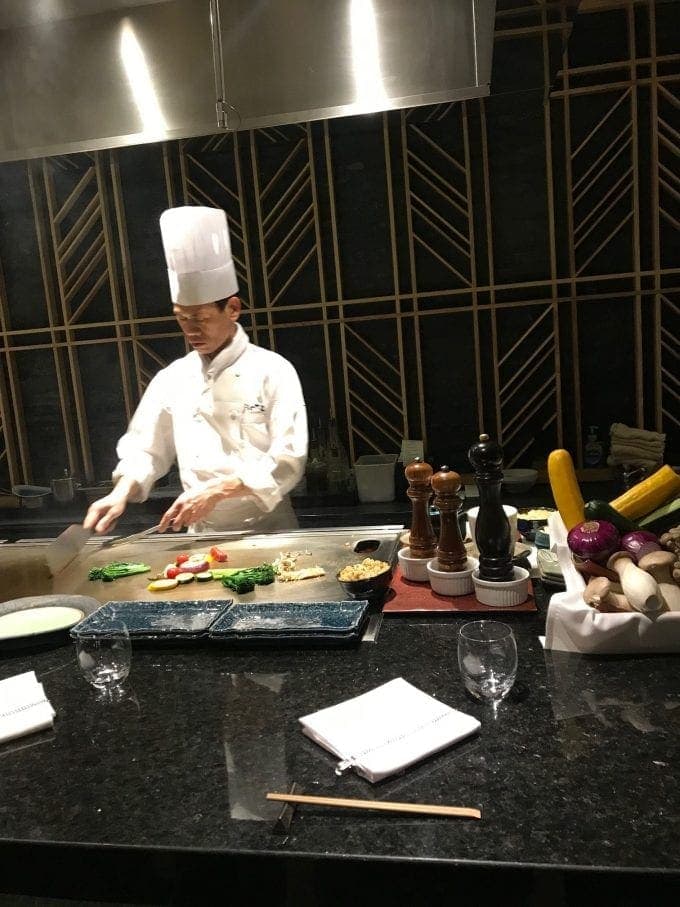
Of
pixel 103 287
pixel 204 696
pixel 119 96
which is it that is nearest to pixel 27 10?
pixel 119 96

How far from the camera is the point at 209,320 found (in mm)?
2812

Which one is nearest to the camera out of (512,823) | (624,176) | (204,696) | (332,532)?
(512,823)

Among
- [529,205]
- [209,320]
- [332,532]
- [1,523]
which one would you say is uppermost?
[529,205]

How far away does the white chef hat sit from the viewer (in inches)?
108

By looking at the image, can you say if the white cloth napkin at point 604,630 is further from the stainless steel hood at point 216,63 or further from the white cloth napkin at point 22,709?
the stainless steel hood at point 216,63

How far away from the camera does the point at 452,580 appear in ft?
5.25

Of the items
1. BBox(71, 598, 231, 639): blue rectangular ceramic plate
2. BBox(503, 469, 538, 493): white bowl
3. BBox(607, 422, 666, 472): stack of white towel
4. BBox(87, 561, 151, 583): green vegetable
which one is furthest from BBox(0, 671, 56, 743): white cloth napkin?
BBox(607, 422, 666, 472): stack of white towel

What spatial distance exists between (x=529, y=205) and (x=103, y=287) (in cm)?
246

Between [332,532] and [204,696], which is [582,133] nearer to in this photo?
[332,532]

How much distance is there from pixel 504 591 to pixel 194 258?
5.90ft

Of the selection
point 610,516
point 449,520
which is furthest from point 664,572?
point 449,520

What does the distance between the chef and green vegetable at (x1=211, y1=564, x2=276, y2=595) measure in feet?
2.60

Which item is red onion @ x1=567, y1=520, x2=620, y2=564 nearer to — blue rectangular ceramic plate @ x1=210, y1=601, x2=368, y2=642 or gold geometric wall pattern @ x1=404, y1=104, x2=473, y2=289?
blue rectangular ceramic plate @ x1=210, y1=601, x2=368, y2=642

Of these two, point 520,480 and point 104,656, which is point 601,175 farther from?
point 104,656
